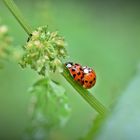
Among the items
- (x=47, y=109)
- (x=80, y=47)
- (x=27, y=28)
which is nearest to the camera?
(x=27, y=28)

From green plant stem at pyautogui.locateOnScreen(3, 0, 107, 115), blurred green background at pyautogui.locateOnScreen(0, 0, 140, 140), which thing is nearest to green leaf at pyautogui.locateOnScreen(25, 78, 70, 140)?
green plant stem at pyautogui.locateOnScreen(3, 0, 107, 115)

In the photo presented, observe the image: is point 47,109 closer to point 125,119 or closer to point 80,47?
point 125,119

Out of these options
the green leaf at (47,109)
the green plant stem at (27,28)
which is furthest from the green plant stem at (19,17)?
the green leaf at (47,109)

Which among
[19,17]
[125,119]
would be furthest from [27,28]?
[125,119]

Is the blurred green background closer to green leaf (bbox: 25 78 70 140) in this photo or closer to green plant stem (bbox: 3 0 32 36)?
green leaf (bbox: 25 78 70 140)

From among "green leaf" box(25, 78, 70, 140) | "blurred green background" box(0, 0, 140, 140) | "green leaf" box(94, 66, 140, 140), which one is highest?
"blurred green background" box(0, 0, 140, 140)

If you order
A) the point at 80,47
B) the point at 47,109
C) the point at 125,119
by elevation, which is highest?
the point at 80,47

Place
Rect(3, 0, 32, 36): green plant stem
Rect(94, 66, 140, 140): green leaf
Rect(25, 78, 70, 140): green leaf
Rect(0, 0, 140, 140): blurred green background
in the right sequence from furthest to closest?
1. Rect(0, 0, 140, 140): blurred green background
2. Rect(25, 78, 70, 140): green leaf
3. Rect(3, 0, 32, 36): green plant stem
4. Rect(94, 66, 140, 140): green leaf

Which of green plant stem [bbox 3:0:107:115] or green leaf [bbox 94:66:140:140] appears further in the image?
green plant stem [bbox 3:0:107:115]
